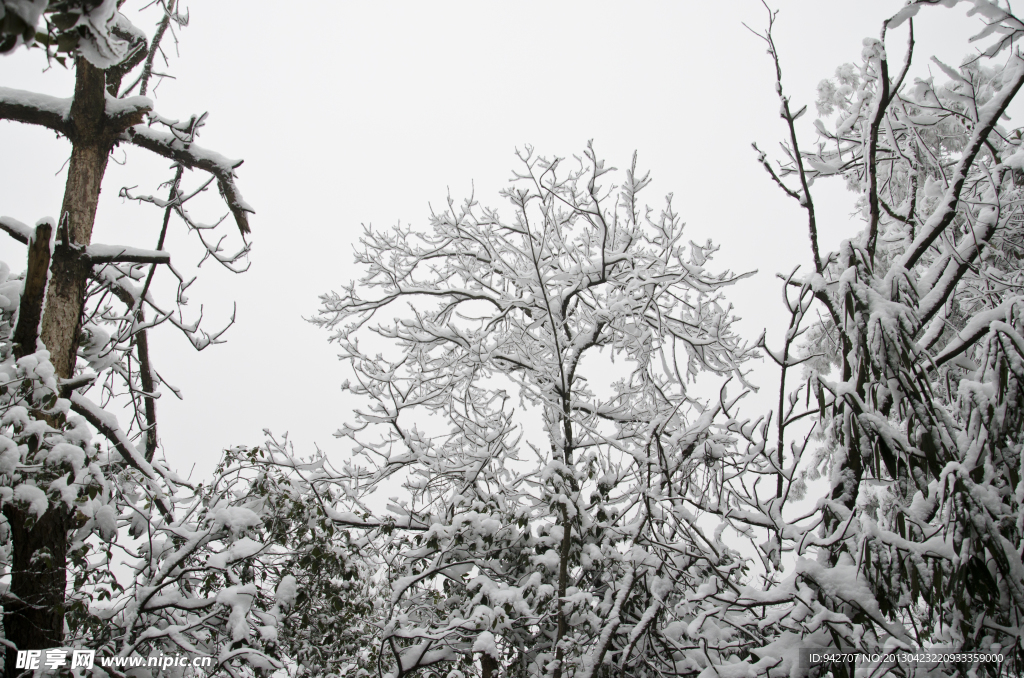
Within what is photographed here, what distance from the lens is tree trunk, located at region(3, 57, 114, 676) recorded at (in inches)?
117

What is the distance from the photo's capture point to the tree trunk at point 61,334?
9.79 ft

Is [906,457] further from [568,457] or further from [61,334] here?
[61,334]

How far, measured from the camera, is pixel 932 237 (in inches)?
90.7

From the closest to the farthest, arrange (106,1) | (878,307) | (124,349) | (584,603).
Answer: (106,1), (878,307), (584,603), (124,349)

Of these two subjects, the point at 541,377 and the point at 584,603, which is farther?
the point at 541,377

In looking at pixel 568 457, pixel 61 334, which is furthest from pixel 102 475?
pixel 568 457

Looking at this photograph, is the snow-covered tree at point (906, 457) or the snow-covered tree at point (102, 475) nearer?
the snow-covered tree at point (906, 457)

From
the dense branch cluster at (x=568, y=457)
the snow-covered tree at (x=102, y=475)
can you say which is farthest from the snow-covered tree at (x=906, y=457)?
the snow-covered tree at (x=102, y=475)

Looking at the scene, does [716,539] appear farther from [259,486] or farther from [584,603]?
[259,486]

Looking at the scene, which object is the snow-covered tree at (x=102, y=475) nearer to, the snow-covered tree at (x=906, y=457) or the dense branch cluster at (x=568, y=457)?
the dense branch cluster at (x=568, y=457)

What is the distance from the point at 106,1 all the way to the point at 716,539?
352 cm

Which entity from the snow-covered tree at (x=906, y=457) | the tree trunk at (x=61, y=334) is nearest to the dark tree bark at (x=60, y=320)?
the tree trunk at (x=61, y=334)

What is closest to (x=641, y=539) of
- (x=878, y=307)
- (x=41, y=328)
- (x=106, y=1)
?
(x=878, y=307)

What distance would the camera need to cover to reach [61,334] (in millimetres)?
3559
